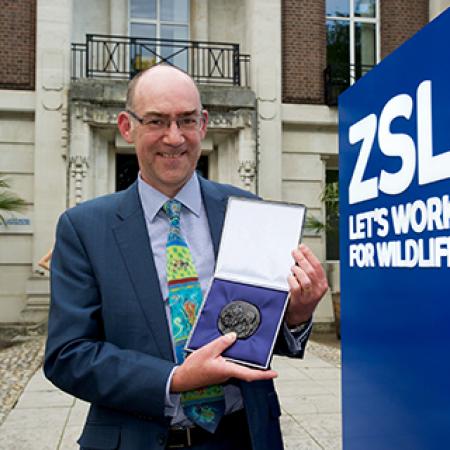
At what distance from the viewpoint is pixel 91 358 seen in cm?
162

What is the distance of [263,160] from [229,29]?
336 cm

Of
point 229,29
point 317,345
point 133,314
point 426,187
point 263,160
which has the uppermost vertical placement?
point 229,29

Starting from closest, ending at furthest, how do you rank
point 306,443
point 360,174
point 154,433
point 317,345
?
point 154,433, point 360,174, point 306,443, point 317,345

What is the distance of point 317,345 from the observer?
1018cm

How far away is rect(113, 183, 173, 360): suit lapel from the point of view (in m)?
1.71

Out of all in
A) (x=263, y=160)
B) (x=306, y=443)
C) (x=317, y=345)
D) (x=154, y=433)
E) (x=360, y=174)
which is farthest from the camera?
(x=263, y=160)

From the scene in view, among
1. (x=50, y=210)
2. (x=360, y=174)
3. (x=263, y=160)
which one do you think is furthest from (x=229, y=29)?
(x=360, y=174)

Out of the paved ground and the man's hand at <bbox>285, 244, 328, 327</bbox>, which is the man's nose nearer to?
the man's hand at <bbox>285, 244, 328, 327</bbox>

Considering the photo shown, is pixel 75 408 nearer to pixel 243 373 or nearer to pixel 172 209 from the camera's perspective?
pixel 172 209

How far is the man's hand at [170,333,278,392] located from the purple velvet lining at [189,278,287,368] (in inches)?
1.6

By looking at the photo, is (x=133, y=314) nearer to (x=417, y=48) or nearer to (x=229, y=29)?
(x=417, y=48)

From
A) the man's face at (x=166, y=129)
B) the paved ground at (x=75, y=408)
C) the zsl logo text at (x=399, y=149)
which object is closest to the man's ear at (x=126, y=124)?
the man's face at (x=166, y=129)

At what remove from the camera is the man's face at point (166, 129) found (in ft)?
5.66

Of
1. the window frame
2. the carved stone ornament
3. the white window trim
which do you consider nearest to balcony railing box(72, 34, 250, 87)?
the window frame
